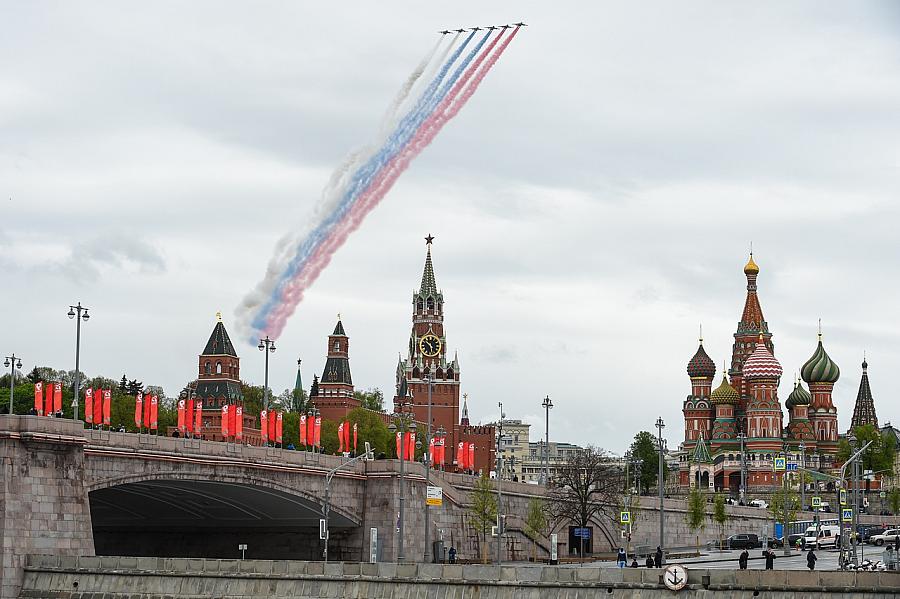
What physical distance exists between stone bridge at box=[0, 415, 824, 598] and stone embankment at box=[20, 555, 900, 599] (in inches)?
137

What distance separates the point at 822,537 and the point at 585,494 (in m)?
20.5

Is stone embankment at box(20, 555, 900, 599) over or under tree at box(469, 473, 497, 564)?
under

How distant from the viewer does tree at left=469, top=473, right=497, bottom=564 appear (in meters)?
112

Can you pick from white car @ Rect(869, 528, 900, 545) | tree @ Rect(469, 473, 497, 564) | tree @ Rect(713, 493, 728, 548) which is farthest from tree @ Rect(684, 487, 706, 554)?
tree @ Rect(469, 473, 497, 564)

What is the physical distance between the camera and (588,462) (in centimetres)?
13375

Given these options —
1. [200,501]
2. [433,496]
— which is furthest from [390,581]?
[433,496]

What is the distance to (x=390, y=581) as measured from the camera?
62.7m

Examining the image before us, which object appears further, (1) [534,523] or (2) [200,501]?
(1) [534,523]

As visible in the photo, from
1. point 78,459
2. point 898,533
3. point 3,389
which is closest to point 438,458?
point 898,533

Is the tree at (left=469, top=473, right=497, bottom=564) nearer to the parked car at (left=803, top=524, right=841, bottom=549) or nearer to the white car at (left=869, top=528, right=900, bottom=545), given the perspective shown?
the parked car at (left=803, top=524, right=841, bottom=549)

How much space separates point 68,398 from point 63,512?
95.9 meters

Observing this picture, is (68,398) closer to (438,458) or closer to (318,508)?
(438,458)

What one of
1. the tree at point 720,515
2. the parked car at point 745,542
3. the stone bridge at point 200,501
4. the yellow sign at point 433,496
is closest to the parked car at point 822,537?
the parked car at point 745,542

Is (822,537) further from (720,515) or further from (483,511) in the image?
(483,511)
